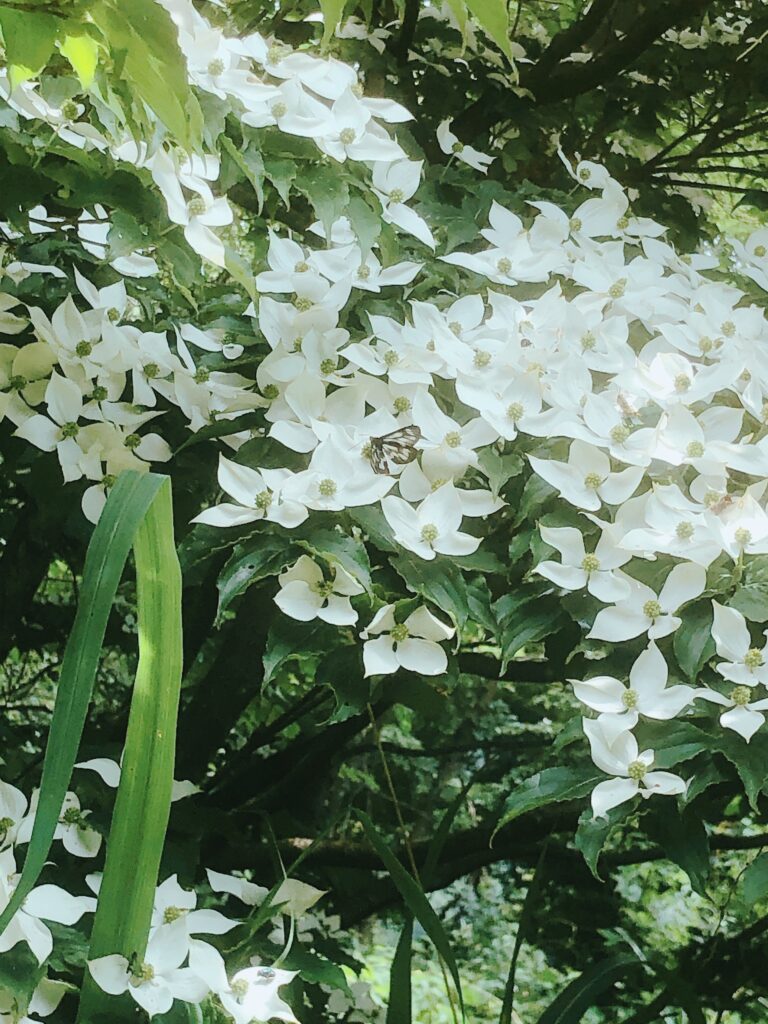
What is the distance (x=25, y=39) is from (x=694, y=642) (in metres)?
0.47

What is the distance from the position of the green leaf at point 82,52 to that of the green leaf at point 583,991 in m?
0.72

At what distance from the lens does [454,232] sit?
2.76 ft

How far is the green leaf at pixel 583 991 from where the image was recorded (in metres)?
0.73

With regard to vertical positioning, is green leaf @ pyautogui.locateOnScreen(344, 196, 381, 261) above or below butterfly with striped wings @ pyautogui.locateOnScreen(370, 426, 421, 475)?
above

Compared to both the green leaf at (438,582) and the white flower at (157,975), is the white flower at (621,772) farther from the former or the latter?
the white flower at (157,975)

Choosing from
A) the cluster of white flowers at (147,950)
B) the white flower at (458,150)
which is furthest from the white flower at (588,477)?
the white flower at (458,150)

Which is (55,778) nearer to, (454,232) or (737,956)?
(454,232)

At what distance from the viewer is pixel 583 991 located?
74 centimetres

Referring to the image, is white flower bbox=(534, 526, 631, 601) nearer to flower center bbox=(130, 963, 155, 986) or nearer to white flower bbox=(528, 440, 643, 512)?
white flower bbox=(528, 440, 643, 512)

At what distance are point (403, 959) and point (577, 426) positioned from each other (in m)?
0.43

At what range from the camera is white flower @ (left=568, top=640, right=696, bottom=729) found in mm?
545

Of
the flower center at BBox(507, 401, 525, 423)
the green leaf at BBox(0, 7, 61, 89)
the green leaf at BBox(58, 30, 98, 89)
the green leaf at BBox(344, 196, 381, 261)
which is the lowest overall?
the green leaf at BBox(0, 7, 61, 89)

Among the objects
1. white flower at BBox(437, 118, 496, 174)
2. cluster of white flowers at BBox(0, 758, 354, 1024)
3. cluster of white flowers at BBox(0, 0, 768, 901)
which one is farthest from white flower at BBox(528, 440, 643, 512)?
white flower at BBox(437, 118, 496, 174)

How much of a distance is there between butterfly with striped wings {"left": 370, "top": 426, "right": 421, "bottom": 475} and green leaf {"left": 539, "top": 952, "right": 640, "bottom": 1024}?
17.6 inches
